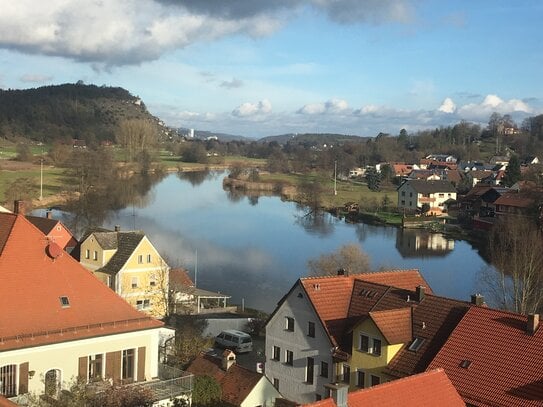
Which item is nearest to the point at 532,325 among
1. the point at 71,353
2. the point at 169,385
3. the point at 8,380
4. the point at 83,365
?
the point at 169,385

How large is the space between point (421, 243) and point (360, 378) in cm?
3434

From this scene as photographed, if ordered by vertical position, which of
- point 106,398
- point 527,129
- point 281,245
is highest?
point 527,129

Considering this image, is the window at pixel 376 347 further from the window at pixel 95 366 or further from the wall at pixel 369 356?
the window at pixel 95 366

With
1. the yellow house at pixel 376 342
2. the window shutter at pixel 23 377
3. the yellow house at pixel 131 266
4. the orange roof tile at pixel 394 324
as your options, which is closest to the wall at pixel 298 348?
the yellow house at pixel 376 342

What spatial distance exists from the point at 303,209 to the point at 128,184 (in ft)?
76.8

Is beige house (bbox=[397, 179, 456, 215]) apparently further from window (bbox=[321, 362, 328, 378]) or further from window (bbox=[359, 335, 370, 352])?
window (bbox=[359, 335, 370, 352])

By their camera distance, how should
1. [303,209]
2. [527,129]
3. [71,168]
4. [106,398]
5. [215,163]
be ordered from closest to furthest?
[106,398] < [303,209] < [71,168] < [215,163] < [527,129]

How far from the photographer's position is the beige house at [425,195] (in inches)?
2514

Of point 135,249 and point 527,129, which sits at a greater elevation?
point 527,129

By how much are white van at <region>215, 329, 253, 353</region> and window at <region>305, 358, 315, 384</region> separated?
4683 mm

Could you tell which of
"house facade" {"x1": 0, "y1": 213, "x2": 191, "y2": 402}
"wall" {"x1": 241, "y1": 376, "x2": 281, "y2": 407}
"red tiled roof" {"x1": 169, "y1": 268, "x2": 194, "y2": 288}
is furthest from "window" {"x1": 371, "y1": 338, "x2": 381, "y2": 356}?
"red tiled roof" {"x1": 169, "y1": 268, "x2": 194, "y2": 288}

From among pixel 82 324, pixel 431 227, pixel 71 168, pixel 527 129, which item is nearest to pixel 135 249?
pixel 82 324

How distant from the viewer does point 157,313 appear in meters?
22.6

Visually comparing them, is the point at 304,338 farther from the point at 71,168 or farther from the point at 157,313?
the point at 71,168
